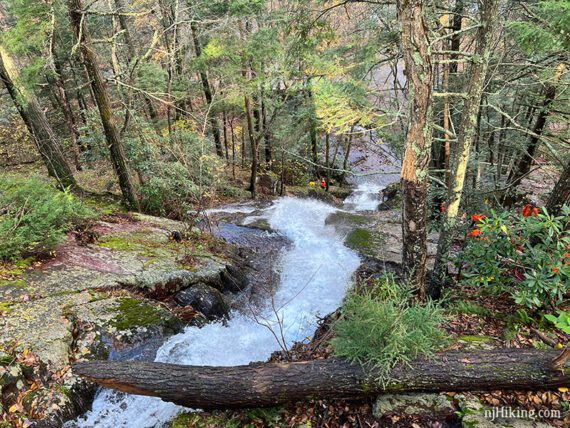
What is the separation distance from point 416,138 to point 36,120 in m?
9.29

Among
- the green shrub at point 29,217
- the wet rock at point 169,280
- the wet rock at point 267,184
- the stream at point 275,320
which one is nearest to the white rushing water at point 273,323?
the stream at point 275,320

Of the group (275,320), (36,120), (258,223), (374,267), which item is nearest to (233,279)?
(275,320)

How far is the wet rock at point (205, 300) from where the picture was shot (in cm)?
610

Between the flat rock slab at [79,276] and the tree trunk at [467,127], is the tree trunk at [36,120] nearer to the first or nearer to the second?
the flat rock slab at [79,276]

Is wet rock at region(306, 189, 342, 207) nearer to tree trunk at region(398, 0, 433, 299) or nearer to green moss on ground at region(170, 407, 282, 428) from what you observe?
tree trunk at region(398, 0, 433, 299)

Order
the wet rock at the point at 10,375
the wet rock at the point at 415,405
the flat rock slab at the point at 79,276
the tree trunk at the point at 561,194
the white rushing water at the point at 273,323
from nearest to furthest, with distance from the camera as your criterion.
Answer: the wet rock at the point at 415,405, the wet rock at the point at 10,375, the white rushing water at the point at 273,323, the flat rock slab at the point at 79,276, the tree trunk at the point at 561,194

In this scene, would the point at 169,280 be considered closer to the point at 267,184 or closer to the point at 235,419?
the point at 235,419

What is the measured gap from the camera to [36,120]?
333 inches

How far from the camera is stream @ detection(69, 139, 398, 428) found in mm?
4000

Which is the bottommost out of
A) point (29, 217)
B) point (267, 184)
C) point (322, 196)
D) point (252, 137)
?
point (322, 196)

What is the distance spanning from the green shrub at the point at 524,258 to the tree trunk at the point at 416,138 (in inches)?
27.4

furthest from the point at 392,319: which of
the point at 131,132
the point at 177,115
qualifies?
the point at 177,115

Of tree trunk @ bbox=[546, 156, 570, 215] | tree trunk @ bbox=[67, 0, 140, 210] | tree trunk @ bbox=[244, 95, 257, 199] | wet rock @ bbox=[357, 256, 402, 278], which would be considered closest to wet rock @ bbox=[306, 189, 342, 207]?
tree trunk @ bbox=[244, 95, 257, 199]

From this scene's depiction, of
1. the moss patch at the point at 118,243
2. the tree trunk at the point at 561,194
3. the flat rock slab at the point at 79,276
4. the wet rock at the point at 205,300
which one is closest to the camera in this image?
the flat rock slab at the point at 79,276
